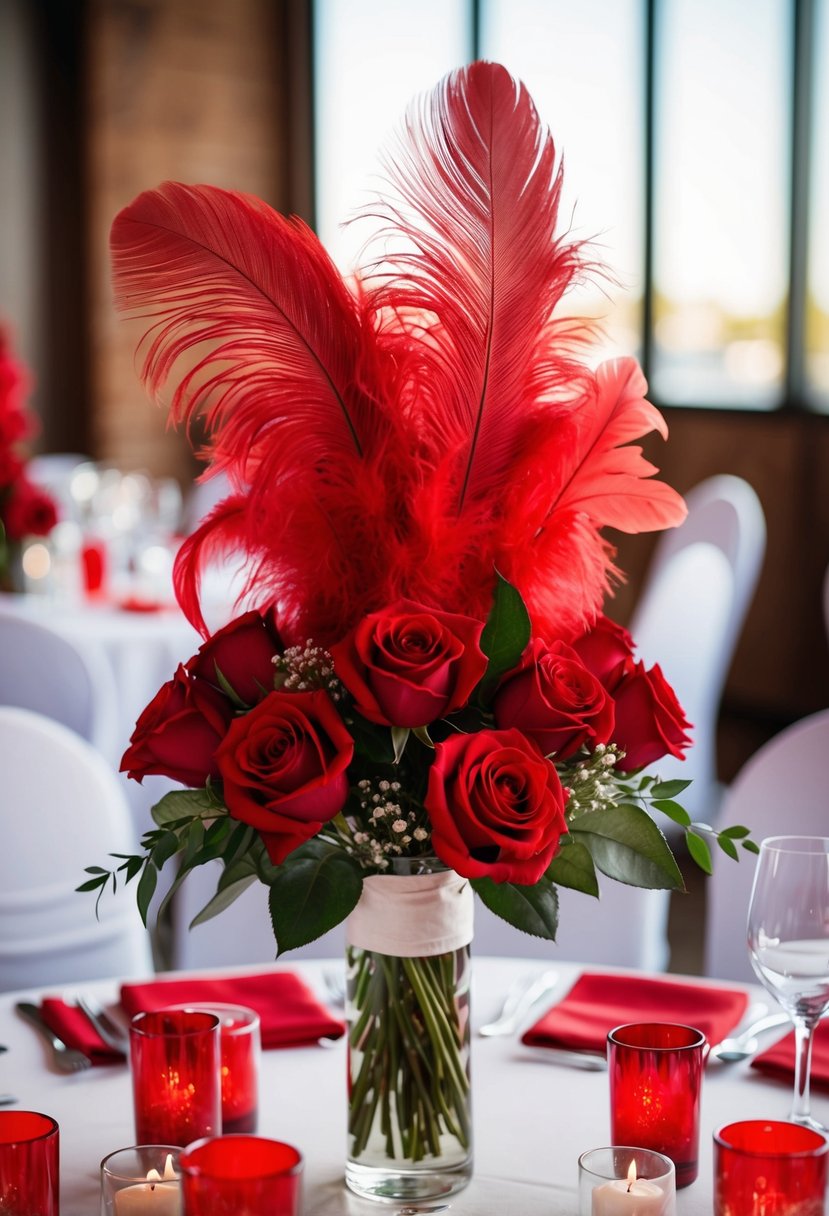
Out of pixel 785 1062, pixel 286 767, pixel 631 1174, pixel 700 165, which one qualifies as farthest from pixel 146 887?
pixel 700 165

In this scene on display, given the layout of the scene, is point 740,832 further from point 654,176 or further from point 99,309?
point 99,309

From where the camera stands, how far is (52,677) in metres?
2.86

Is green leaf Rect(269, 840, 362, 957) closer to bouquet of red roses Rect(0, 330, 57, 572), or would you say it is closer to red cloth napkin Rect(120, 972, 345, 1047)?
red cloth napkin Rect(120, 972, 345, 1047)

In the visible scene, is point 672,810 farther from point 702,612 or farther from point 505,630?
point 702,612

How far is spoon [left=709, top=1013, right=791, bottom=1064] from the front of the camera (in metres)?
1.29

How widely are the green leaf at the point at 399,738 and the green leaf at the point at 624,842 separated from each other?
0.54 ft

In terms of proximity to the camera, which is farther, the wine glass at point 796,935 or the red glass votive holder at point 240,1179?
the wine glass at point 796,935

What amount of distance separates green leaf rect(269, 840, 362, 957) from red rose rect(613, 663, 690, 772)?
0.66 ft

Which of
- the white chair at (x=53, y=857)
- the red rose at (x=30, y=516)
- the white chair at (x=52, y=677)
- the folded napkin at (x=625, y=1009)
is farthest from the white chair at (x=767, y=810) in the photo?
the red rose at (x=30, y=516)

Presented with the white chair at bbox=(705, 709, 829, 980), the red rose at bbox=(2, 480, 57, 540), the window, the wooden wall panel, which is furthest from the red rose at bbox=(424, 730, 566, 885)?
the wooden wall panel

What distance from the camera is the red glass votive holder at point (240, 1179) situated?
80cm

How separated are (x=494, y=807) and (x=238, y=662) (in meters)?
0.22

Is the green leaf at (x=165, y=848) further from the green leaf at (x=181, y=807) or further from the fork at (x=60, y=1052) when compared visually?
the fork at (x=60, y=1052)

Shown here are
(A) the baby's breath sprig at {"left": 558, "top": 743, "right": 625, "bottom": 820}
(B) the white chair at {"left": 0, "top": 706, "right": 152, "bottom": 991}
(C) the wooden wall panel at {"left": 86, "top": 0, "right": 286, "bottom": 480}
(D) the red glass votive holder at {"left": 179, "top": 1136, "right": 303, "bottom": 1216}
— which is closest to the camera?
(D) the red glass votive holder at {"left": 179, "top": 1136, "right": 303, "bottom": 1216}
